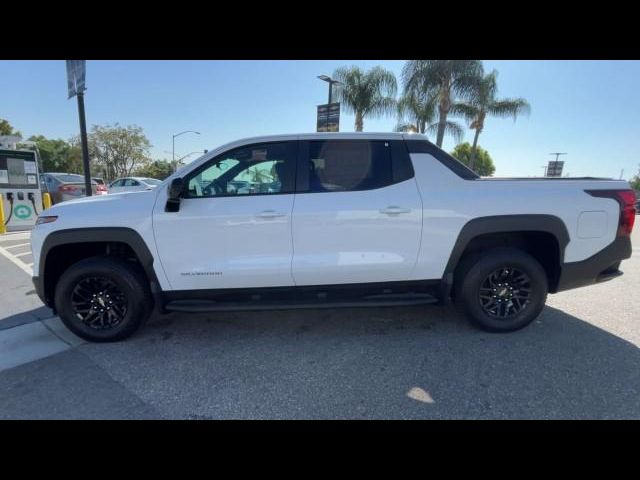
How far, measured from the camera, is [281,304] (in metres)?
3.06

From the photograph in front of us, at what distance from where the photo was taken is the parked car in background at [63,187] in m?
13.0

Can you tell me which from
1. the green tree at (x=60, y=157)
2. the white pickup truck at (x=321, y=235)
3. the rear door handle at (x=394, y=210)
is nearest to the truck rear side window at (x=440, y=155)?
the white pickup truck at (x=321, y=235)

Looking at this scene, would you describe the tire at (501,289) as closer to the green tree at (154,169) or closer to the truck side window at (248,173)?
the truck side window at (248,173)

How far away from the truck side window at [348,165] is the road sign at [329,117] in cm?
817

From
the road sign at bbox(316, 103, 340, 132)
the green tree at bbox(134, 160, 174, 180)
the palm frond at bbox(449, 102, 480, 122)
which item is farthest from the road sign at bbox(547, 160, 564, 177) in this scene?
the green tree at bbox(134, 160, 174, 180)

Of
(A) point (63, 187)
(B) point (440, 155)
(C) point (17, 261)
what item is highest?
(B) point (440, 155)

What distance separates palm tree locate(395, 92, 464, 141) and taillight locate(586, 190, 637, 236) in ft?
43.3

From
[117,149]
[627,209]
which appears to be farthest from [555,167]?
[117,149]

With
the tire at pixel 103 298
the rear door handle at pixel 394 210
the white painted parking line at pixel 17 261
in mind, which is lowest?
the white painted parking line at pixel 17 261

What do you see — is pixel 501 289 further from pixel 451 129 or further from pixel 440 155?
pixel 451 129

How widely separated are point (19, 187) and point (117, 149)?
36.2 metres

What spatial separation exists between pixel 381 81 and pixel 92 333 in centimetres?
1561
